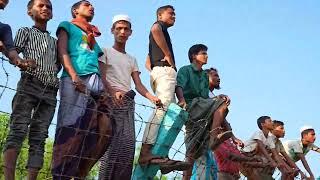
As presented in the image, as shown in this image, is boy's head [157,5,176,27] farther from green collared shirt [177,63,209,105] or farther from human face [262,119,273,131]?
A: human face [262,119,273,131]

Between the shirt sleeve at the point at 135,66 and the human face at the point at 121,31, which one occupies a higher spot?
the human face at the point at 121,31

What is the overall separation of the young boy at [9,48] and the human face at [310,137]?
18.5 ft

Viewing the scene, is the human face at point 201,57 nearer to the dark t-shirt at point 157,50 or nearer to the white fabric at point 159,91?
the dark t-shirt at point 157,50

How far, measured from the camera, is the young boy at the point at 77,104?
4613mm

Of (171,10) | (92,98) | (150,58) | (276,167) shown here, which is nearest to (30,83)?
(92,98)

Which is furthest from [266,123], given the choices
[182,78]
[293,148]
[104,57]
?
[104,57]

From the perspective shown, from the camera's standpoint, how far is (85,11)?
552 centimetres

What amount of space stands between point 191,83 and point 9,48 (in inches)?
86.4

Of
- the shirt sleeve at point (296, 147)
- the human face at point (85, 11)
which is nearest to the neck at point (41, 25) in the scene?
the human face at point (85, 11)

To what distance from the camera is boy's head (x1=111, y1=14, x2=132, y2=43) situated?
5.71 m

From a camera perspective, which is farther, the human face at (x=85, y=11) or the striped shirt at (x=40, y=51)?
the human face at (x=85, y=11)

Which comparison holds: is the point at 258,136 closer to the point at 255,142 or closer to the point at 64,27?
the point at 255,142

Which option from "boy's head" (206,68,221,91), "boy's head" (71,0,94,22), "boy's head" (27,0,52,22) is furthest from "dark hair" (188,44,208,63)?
"boy's head" (27,0,52,22)

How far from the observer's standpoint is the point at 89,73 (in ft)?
16.5
